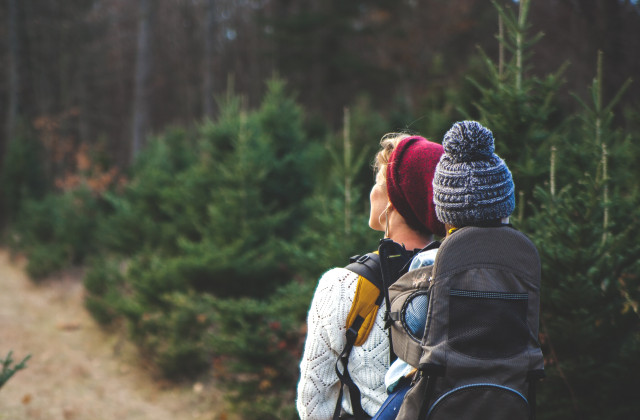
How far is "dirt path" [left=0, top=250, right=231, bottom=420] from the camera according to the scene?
6.73m

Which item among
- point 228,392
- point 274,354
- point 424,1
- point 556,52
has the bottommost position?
point 228,392

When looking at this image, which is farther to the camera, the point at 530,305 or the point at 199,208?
the point at 199,208

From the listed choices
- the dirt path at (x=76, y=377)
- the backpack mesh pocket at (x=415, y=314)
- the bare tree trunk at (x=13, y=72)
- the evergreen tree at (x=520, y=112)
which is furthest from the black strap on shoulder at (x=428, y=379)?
the bare tree trunk at (x=13, y=72)

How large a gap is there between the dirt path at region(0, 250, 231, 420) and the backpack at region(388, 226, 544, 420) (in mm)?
4927

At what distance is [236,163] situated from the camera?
6594 millimetres

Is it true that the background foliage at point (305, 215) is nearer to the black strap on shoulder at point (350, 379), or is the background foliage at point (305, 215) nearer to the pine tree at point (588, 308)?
the pine tree at point (588, 308)

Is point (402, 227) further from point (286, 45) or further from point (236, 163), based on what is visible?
point (286, 45)

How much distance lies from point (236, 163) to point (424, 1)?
1894 cm

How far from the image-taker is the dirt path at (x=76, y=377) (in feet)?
22.1

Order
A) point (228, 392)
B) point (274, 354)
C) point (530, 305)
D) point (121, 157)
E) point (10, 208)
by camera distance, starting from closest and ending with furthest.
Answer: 1. point (530, 305)
2. point (274, 354)
3. point (228, 392)
4. point (10, 208)
5. point (121, 157)

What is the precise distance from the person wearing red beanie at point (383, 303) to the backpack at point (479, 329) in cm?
38

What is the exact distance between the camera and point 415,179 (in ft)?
7.15

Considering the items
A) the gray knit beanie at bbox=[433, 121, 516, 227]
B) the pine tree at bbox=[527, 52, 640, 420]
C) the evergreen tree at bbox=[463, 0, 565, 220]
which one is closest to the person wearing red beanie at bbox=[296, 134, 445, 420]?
the gray knit beanie at bbox=[433, 121, 516, 227]

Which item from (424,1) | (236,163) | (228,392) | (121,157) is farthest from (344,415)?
(121,157)
